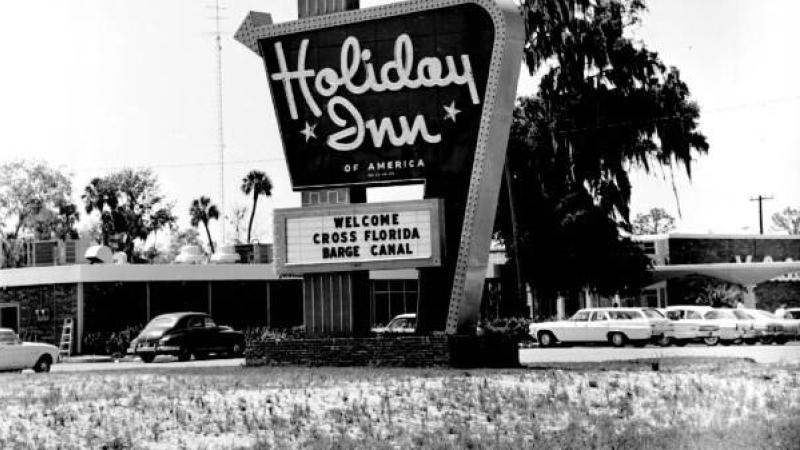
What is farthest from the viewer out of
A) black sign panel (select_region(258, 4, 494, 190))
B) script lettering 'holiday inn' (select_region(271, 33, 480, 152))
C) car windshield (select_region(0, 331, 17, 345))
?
car windshield (select_region(0, 331, 17, 345))

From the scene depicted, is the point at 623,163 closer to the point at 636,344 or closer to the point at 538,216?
the point at 538,216

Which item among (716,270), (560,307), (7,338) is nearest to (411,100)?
(7,338)

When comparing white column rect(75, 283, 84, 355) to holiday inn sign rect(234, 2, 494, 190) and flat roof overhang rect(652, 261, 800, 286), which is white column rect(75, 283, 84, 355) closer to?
holiday inn sign rect(234, 2, 494, 190)

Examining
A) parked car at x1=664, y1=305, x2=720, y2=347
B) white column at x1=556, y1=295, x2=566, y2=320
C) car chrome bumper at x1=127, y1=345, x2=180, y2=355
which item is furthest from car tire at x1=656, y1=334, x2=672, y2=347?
car chrome bumper at x1=127, y1=345, x2=180, y2=355

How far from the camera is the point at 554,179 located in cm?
4919

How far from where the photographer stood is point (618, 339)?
39906 millimetres

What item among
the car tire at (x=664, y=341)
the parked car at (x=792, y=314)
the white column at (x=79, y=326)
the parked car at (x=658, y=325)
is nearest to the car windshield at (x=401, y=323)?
the parked car at (x=658, y=325)

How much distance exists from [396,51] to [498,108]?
2.56 m

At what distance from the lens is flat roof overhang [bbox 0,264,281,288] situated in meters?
44.0

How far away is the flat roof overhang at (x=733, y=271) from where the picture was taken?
2230 inches

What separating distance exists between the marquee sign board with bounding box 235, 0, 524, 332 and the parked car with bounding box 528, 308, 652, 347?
56.1 ft

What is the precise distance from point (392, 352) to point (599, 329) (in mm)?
18464

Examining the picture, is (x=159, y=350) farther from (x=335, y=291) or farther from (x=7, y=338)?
(x=335, y=291)

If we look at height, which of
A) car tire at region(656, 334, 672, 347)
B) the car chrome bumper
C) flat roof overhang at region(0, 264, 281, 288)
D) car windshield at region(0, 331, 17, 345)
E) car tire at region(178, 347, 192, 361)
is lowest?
car tire at region(656, 334, 672, 347)
